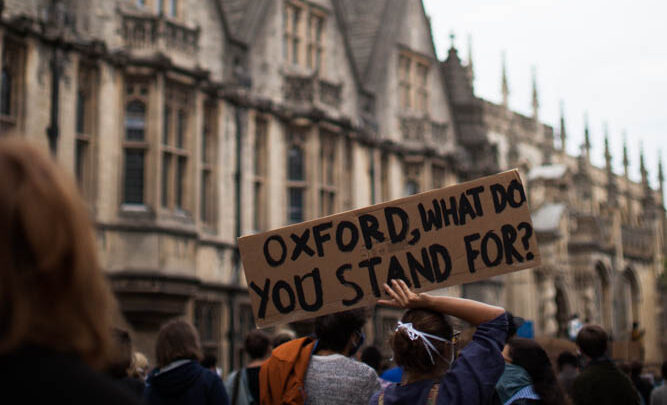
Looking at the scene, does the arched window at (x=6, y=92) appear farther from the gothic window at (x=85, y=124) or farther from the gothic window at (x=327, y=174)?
the gothic window at (x=327, y=174)

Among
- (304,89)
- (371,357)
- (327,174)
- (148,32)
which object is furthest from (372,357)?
(327,174)

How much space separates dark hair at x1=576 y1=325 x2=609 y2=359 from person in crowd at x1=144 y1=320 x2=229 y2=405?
228cm

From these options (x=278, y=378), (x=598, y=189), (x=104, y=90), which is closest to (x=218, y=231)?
(x=104, y=90)

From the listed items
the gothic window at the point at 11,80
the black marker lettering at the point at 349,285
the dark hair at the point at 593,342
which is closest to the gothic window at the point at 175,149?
the gothic window at the point at 11,80

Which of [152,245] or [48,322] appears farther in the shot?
[152,245]

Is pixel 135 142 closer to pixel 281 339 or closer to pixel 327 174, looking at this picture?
pixel 327 174

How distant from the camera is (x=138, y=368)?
22.3 feet

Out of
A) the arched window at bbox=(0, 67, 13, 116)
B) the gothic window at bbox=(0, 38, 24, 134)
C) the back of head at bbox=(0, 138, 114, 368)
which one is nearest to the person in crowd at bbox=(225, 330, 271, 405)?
the back of head at bbox=(0, 138, 114, 368)

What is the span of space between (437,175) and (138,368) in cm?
1868

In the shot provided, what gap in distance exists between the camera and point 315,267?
4574 millimetres

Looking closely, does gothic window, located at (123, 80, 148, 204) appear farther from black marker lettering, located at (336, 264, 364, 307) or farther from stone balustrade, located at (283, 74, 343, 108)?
black marker lettering, located at (336, 264, 364, 307)

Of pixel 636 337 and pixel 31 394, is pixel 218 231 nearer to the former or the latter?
pixel 636 337

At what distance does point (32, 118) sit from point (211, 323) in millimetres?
5498

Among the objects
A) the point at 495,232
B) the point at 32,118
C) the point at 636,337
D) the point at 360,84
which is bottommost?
the point at 636,337
